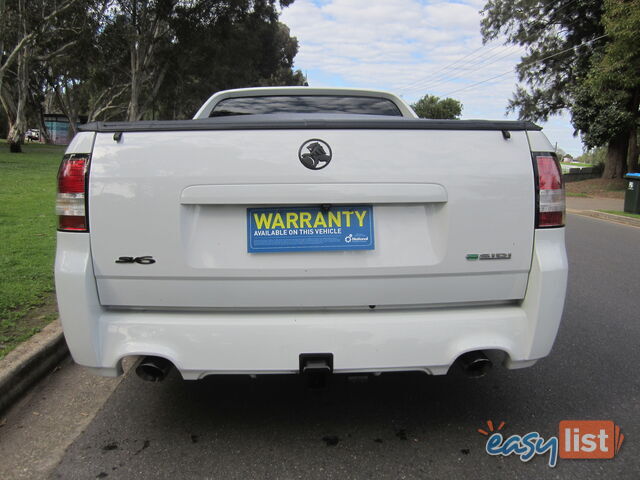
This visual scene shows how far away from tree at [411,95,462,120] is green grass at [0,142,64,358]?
2347 inches

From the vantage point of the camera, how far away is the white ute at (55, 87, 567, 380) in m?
2.21

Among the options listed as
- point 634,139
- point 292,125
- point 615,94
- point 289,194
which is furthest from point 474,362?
point 634,139

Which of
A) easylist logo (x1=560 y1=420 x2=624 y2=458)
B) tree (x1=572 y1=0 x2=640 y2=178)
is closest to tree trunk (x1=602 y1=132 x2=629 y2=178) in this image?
tree (x1=572 y1=0 x2=640 y2=178)

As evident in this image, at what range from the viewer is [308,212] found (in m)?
2.25

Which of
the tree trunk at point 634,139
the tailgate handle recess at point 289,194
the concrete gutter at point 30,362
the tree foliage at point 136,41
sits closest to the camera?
the tailgate handle recess at point 289,194

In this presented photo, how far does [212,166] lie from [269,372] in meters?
0.93

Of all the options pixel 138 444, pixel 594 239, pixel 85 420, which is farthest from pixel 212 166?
pixel 594 239

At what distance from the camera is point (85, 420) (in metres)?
2.77

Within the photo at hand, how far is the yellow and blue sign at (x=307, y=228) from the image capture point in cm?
224

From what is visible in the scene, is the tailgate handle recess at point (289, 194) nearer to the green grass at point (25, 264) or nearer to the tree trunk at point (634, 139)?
the green grass at point (25, 264)

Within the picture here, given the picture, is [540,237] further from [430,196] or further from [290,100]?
[290,100]

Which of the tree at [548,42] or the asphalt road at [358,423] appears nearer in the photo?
the asphalt road at [358,423]

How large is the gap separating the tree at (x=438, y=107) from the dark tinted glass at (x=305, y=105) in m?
62.4

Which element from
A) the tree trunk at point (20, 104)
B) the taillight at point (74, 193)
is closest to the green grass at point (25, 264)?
the taillight at point (74, 193)
